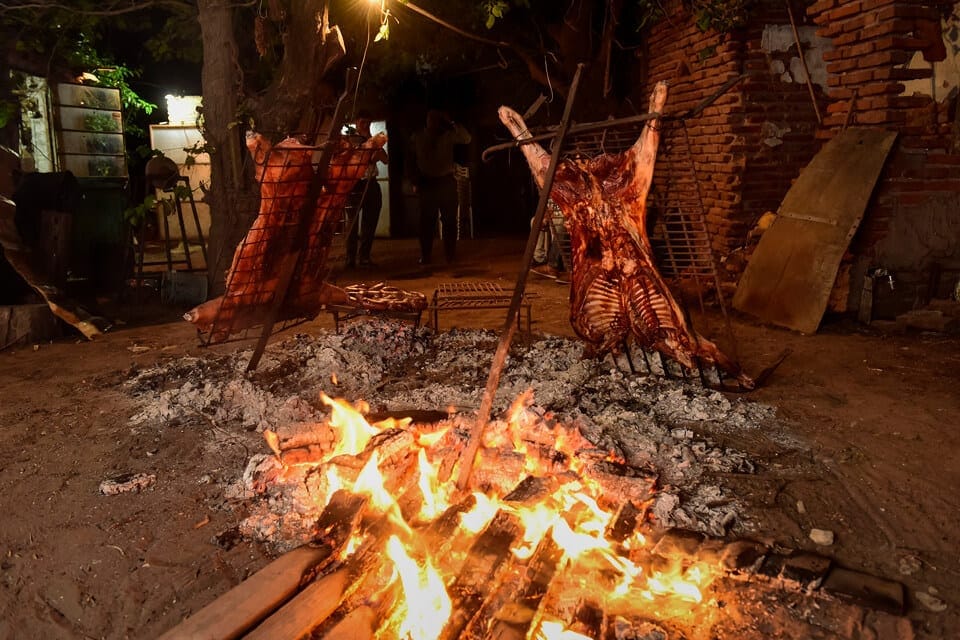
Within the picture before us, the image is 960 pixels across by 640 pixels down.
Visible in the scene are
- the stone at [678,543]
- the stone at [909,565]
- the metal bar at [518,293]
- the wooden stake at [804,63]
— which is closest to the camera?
the stone at [909,565]

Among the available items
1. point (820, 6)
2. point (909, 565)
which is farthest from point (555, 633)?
point (820, 6)

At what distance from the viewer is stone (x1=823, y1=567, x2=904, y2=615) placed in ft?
9.63

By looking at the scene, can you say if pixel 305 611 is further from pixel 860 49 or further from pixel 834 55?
pixel 834 55

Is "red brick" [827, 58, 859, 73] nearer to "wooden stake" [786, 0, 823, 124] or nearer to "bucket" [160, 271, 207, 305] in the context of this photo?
"wooden stake" [786, 0, 823, 124]

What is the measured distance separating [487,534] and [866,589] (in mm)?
1667

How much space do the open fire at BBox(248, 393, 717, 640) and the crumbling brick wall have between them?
5.37 metres

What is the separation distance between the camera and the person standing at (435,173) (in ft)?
40.0

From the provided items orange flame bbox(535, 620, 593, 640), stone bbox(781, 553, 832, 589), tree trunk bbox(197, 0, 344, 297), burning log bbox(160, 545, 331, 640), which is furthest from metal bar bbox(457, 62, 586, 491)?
tree trunk bbox(197, 0, 344, 297)

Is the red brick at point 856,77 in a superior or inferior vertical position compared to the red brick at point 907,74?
superior

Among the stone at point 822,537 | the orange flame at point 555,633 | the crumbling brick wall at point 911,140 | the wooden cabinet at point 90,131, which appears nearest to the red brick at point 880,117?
the crumbling brick wall at point 911,140

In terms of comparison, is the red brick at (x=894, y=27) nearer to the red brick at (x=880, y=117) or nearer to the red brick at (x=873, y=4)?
the red brick at (x=873, y=4)

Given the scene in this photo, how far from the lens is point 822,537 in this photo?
347 cm

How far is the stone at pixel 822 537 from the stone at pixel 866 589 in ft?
0.81

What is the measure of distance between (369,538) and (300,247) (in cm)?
290
